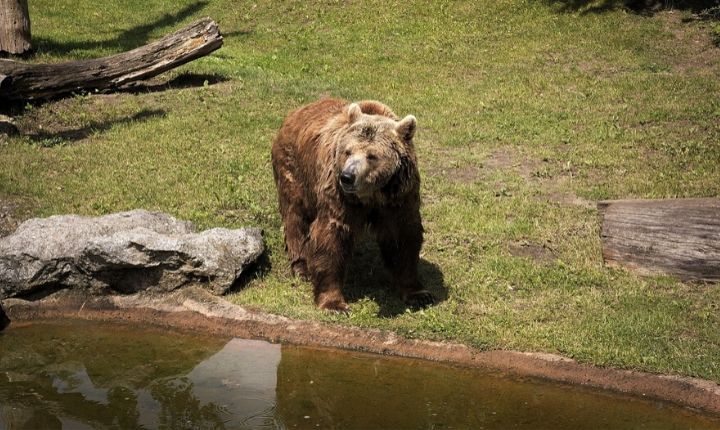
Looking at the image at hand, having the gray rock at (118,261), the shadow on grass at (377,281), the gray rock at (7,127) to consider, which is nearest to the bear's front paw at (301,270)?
the shadow on grass at (377,281)

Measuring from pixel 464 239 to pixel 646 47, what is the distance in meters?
10.00

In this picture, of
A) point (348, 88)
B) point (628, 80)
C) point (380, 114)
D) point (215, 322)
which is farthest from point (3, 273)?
point (628, 80)

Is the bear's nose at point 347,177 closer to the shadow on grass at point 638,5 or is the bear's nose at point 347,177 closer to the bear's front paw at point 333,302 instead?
the bear's front paw at point 333,302

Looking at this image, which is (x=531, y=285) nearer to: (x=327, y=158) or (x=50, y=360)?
(x=327, y=158)

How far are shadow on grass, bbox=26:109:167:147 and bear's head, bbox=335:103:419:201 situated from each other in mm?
6730

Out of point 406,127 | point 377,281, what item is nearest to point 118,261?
point 377,281

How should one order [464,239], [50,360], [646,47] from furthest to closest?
[646,47]
[464,239]
[50,360]

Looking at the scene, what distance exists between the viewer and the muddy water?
7004mm

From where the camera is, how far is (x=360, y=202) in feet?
27.4

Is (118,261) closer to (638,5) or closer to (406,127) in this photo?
(406,127)

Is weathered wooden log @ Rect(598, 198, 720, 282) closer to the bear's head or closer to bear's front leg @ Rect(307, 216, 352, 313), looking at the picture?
the bear's head

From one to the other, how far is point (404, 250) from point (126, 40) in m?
13.8

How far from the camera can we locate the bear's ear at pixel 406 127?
8.26m

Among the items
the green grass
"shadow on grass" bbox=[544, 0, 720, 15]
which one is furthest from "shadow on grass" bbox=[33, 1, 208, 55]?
"shadow on grass" bbox=[544, 0, 720, 15]
